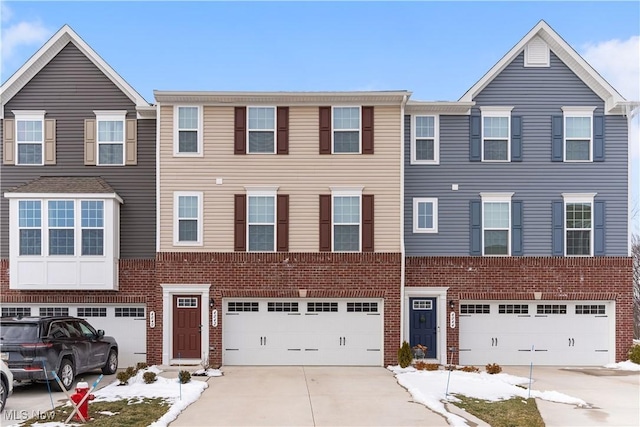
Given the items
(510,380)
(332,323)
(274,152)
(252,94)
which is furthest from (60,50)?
(510,380)

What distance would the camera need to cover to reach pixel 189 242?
1806cm

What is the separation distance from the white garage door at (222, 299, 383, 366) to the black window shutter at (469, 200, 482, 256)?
11.5ft

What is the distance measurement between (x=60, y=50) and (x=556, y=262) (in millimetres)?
17020

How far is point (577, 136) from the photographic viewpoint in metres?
19.1

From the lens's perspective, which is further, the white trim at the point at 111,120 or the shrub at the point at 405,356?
the white trim at the point at 111,120

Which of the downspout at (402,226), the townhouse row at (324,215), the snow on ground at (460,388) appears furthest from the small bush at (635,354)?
the downspout at (402,226)

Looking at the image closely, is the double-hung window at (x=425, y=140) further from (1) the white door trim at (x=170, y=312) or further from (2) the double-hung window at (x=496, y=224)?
(1) the white door trim at (x=170, y=312)

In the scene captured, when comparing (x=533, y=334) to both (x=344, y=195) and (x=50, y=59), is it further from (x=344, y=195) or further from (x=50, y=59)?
(x=50, y=59)

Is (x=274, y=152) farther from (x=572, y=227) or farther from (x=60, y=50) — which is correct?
(x=572, y=227)

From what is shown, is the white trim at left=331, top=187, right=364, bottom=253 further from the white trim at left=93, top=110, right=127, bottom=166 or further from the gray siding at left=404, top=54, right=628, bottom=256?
the white trim at left=93, top=110, right=127, bottom=166

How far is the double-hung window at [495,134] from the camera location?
19.2 meters

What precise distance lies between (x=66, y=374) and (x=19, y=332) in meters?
1.50

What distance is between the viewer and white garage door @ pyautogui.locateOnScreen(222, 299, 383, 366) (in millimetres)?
18219

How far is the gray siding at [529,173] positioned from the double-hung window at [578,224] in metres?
0.33
